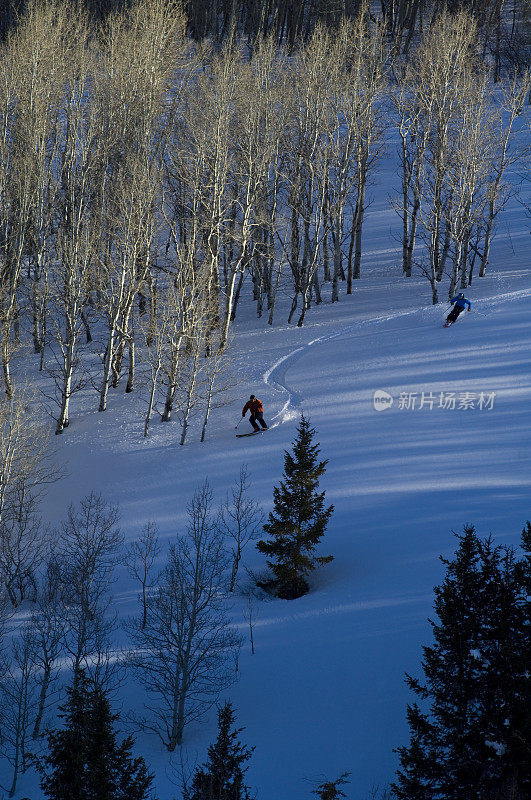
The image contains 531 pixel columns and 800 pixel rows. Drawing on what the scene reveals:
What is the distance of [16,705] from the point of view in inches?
595

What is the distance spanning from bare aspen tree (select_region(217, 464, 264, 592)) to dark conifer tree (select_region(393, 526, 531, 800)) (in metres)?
7.39

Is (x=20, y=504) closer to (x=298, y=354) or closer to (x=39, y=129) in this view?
(x=298, y=354)

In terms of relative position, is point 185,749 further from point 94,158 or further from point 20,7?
point 20,7

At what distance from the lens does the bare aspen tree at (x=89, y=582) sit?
48.4 feet

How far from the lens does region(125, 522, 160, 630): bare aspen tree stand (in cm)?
1642

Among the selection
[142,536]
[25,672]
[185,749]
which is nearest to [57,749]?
[185,749]

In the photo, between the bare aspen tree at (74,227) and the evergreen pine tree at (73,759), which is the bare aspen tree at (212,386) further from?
the evergreen pine tree at (73,759)

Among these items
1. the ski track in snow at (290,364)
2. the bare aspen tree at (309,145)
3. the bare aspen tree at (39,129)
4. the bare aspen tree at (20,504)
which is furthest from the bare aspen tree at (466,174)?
the bare aspen tree at (20,504)

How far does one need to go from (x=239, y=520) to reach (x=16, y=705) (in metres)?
6.63

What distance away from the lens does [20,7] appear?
5244 centimetres

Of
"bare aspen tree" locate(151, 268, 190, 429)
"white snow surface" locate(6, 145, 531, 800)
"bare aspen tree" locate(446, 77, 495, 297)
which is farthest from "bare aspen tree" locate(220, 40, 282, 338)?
"bare aspen tree" locate(446, 77, 495, 297)

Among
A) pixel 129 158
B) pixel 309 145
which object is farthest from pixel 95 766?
pixel 309 145

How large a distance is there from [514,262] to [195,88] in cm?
1760

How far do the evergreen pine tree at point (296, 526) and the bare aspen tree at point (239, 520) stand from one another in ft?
3.74
